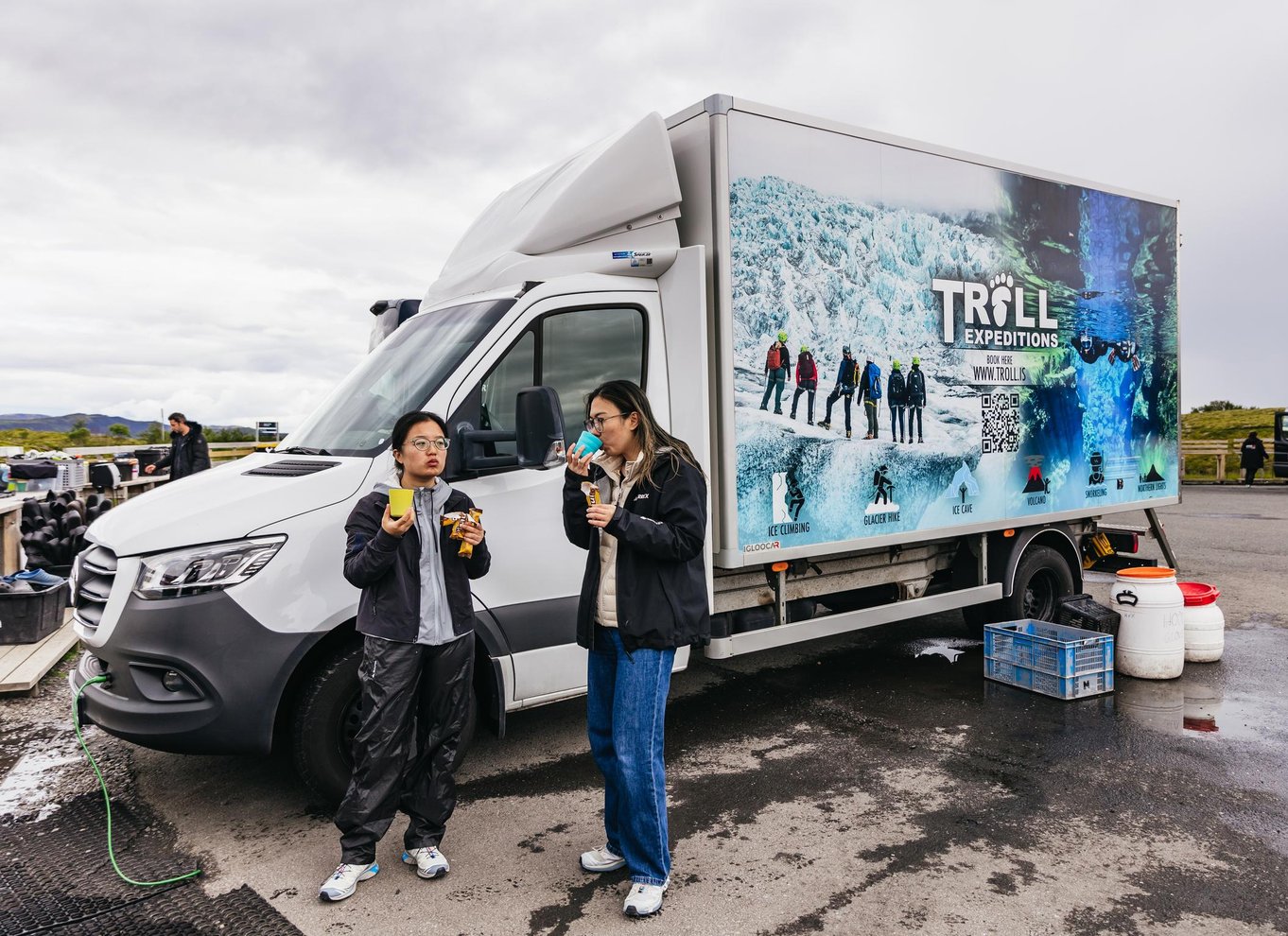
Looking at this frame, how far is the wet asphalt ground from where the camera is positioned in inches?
135

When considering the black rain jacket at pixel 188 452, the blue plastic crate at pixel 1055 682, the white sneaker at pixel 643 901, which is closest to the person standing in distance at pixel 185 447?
the black rain jacket at pixel 188 452

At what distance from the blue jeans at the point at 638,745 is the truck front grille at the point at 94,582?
2.21m

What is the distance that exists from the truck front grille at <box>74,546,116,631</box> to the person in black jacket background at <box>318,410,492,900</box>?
133cm

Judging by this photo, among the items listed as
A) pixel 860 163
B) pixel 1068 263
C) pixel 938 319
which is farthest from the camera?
pixel 1068 263

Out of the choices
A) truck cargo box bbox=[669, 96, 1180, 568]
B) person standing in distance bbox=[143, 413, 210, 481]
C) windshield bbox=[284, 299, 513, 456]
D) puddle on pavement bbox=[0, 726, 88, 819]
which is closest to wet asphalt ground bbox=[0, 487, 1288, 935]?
puddle on pavement bbox=[0, 726, 88, 819]

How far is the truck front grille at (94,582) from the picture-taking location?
4.05 metres

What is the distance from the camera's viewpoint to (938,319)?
6.07 meters

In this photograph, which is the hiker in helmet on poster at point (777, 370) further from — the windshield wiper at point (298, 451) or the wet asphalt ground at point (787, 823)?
the windshield wiper at point (298, 451)

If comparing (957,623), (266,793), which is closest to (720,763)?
(266,793)

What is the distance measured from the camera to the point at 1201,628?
6.86m

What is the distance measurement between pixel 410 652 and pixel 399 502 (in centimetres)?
63

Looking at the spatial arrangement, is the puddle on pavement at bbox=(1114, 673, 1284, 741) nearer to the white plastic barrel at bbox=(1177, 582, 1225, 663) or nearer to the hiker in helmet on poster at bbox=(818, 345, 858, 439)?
the white plastic barrel at bbox=(1177, 582, 1225, 663)

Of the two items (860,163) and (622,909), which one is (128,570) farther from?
(860,163)

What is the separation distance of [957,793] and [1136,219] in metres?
5.41
